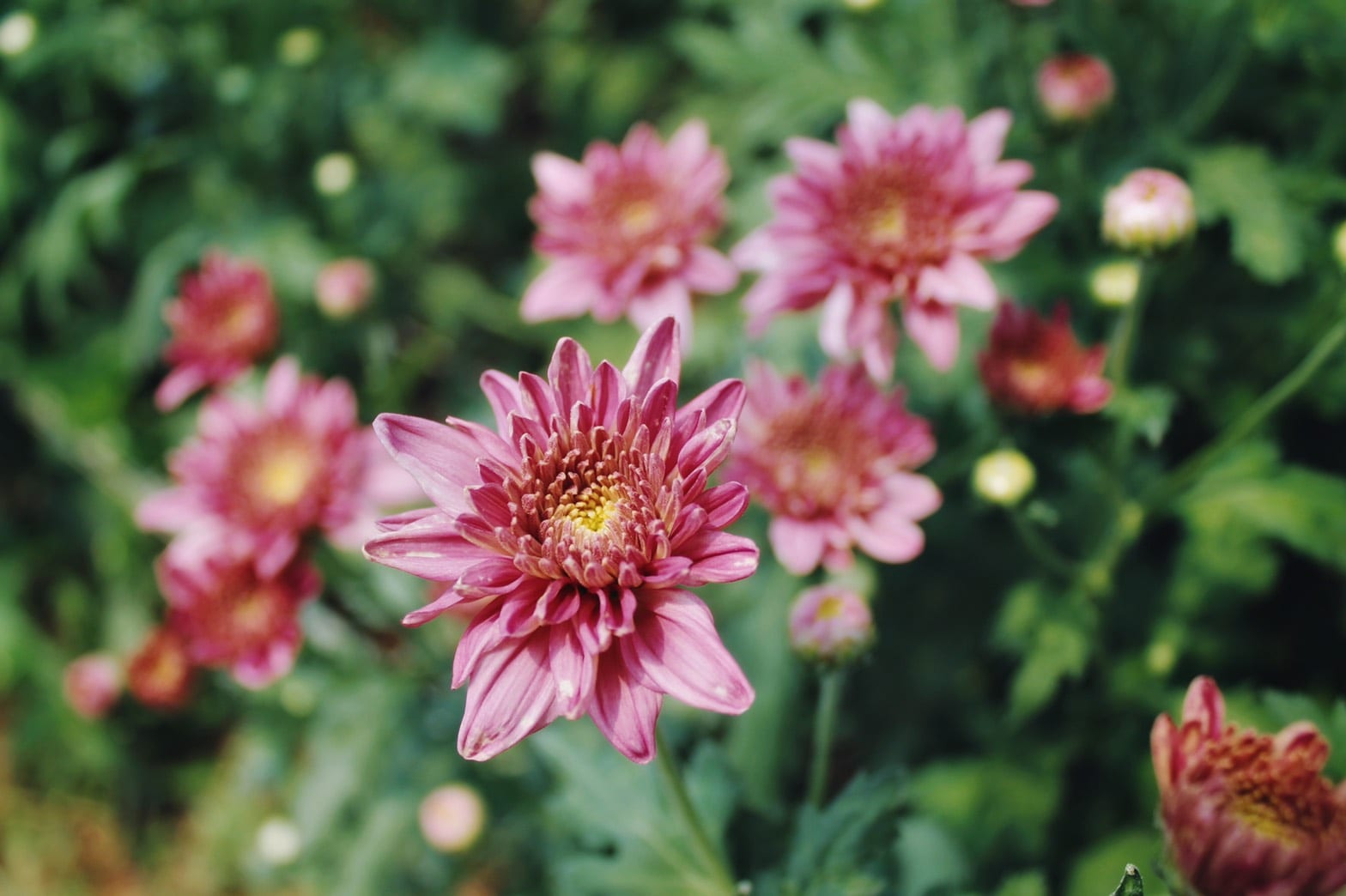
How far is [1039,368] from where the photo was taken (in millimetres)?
2053

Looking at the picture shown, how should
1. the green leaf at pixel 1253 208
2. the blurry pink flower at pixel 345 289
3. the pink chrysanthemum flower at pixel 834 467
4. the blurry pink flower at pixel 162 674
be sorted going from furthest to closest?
the blurry pink flower at pixel 162 674
the blurry pink flower at pixel 345 289
the green leaf at pixel 1253 208
the pink chrysanthemum flower at pixel 834 467

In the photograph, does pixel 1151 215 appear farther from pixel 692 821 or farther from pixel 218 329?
pixel 218 329

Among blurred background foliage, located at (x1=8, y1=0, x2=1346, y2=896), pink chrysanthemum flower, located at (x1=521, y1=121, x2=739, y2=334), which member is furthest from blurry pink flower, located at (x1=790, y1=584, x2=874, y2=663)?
pink chrysanthemum flower, located at (x1=521, y1=121, x2=739, y2=334)

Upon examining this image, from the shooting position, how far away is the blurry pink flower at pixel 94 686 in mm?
3266

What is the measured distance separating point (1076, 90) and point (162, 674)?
2.96 meters

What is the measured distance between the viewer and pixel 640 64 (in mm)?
4035

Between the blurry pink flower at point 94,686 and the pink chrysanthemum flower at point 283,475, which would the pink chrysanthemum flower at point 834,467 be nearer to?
the pink chrysanthemum flower at point 283,475

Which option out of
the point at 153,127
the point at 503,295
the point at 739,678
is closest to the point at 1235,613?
the point at 739,678

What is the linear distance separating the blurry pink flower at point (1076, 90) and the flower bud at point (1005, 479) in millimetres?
771

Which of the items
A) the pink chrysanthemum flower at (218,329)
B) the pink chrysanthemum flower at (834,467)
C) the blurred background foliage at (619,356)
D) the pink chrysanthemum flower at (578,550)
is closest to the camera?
the pink chrysanthemum flower at (578,550)

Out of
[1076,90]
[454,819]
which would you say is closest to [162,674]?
[454,819]

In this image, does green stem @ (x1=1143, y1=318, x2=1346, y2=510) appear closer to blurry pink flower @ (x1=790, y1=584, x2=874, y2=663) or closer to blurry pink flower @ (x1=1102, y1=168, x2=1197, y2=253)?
blurry pink flower @ (x1=1102, y1=168, x2=1197, y2=253)

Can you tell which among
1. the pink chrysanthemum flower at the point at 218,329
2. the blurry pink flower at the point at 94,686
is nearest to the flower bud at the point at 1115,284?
the pink chrysanthemum flower at the point at 218,329

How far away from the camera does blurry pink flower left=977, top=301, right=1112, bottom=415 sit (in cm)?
203
